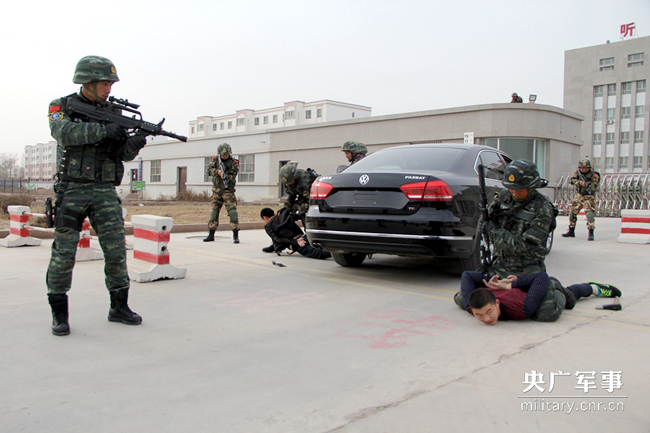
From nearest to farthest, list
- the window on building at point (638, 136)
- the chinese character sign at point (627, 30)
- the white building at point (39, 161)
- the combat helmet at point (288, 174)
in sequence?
the combat helmet at point (288, 174), the window on building at point (638, 136), the chinese character sign at point (627, 30), the white building at point (39, 161)

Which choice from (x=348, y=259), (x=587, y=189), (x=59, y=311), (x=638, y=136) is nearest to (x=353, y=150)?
(x=348, y=259)

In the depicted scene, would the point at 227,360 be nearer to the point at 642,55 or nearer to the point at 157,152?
the point at 157,152

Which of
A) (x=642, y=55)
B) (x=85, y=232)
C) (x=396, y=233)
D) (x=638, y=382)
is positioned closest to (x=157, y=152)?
(x=85, y=232)

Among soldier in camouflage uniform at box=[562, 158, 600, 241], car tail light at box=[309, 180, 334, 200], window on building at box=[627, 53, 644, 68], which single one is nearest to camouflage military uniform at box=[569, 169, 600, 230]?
soldier in camouflage uniform at box=[562, 158, 600, 241]

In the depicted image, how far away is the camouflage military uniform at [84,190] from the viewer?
144 inches

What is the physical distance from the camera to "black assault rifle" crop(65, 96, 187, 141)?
3793 millimetres

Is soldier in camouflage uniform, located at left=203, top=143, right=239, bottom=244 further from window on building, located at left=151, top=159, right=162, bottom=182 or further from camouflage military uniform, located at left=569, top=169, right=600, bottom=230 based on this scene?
window on building, located at left=151, top=159, right=162, bottom=182

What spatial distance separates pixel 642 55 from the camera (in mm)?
71688

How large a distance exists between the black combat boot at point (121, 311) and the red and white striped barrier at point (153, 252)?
1680 mm

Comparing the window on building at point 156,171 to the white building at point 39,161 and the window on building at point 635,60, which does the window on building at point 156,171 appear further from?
the white building at point 39,161

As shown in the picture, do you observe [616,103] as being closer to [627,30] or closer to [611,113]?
[611,113]

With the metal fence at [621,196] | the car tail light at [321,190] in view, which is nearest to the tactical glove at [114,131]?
the car tail light at [321,190]

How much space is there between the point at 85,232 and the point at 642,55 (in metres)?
83.3

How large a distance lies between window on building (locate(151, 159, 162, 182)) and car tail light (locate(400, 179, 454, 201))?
39228 millimetres
